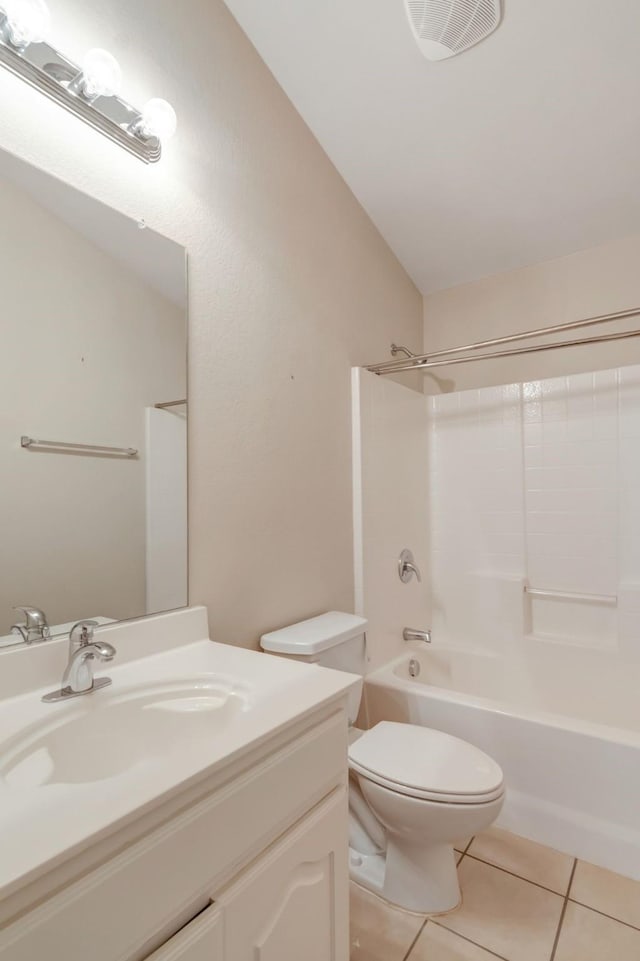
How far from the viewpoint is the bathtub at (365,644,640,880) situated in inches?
60.7

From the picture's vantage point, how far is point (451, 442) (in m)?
2.67

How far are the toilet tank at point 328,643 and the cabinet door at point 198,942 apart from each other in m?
0.79

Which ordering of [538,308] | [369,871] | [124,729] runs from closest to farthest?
[124,729] < [369,871] < [538,308]

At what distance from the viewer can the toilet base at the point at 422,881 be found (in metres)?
1.41

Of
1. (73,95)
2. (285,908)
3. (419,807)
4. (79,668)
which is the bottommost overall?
(419,807)

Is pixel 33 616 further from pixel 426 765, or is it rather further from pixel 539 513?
pixel 539 513

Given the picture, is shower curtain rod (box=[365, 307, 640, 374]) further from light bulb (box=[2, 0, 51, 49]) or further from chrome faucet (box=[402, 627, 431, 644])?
light bulb (box=[2, 0, 51, 49])

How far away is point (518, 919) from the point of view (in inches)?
54.4

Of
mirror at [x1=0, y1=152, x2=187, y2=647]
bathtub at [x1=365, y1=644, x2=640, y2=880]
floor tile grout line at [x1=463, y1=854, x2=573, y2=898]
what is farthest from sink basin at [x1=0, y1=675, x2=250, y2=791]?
floor tile grout line at [x1=463, y1=854, x2=573, y2=898]

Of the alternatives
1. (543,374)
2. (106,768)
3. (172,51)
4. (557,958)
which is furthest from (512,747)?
(172,51)

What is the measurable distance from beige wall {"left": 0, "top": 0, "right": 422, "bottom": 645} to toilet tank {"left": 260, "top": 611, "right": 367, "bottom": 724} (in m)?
0.08

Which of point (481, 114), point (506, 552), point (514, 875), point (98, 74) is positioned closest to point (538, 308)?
point (481, 114)

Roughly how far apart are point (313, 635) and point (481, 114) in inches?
75.9

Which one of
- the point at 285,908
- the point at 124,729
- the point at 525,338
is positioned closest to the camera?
the point at 285,908
